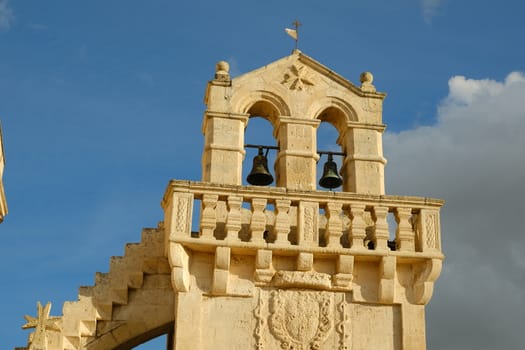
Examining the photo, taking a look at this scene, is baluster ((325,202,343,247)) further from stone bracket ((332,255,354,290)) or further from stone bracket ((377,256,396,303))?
stone bracket ((377,256,396,303))

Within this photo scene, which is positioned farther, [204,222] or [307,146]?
[307,146]

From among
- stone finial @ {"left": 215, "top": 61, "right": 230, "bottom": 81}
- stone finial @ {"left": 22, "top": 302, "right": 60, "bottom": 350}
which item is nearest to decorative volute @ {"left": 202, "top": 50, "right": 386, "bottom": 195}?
stone finial @ {"left": 215, "top": 61, "right": 230, "bottom": 81}

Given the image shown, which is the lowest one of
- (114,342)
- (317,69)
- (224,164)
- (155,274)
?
(114,342)

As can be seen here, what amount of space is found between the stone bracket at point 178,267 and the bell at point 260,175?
207 cm

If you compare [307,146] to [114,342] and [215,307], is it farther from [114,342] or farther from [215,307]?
[114,342]

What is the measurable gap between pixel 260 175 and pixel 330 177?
1.11 meters

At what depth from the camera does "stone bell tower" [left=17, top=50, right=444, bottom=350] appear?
16.4 metres

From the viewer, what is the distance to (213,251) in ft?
54.6

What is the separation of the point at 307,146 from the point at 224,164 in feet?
4.45

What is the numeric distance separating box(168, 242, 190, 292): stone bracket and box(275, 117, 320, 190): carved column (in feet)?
6.88

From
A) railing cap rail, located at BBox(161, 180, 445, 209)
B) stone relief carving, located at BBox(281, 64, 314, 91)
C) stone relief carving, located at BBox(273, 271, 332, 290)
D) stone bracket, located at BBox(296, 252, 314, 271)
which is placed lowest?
stone relief carving, located at BBox(273, 271, 332, 290)

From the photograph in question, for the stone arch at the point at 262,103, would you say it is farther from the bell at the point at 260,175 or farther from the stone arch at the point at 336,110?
the bell at the point at 260,175

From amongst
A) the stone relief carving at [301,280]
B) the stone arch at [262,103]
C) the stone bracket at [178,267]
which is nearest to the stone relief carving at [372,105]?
the stone arch at [262,103]

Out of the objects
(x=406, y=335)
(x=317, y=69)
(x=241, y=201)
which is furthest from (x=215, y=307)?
(x=317, y=69)
